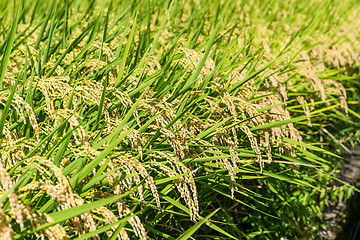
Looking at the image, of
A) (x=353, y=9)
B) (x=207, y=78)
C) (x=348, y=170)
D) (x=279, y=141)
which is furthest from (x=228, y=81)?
(x=353, y=9)

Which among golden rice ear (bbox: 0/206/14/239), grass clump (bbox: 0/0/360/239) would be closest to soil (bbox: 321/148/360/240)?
grass clump (bbox: 0/0/360/239)

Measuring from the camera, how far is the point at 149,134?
1.70 m

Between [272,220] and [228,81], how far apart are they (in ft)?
3.51

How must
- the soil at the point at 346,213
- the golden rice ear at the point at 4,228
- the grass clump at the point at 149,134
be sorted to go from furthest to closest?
the soil at the point at 346,213 → the grass clump at the point at 149,134 → the golden rice ear at the point at 4,228

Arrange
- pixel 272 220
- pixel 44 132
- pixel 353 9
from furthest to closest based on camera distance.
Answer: pixel 353 9 → pixel 272 220 → pixel 44 132

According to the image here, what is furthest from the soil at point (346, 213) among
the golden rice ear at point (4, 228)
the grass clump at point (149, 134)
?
the golden rice ear at point (4, 228)

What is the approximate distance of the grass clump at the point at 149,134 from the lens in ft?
4.22

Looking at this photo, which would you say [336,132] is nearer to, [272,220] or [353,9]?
[272,220]

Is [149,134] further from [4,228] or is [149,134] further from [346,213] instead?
[346,213]

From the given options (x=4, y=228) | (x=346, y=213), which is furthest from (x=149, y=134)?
(x=346, y=213)

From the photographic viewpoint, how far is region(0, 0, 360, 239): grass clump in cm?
129

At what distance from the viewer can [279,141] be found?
1987 mm

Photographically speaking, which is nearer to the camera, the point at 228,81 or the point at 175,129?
the point at 175,129

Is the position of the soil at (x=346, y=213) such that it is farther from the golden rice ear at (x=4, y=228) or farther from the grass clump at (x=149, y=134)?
the golden rice ear at (x=4, y=228)
